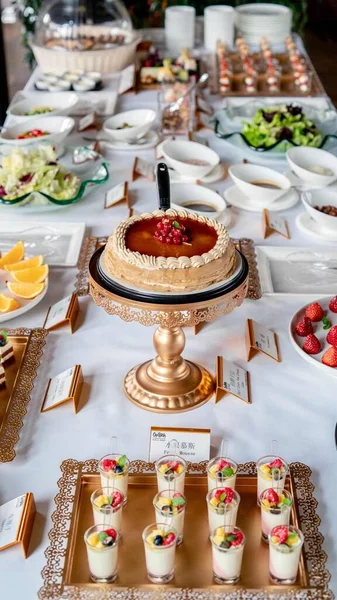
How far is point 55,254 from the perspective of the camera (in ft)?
7.13

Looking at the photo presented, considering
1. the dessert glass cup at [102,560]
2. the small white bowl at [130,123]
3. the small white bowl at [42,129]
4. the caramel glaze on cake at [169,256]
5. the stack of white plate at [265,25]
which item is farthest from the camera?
the stack of white plate at [265,25]

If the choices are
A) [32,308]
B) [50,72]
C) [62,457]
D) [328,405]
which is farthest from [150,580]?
[50,72]

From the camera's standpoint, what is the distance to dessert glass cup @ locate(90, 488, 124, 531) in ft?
3.87

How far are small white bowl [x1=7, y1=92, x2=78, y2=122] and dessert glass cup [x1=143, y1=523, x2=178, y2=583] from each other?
2.25m

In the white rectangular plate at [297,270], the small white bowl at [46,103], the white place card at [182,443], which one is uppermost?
the small white bowl at [46,103]

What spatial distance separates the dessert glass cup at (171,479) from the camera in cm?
125

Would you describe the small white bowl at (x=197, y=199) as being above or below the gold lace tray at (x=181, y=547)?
above

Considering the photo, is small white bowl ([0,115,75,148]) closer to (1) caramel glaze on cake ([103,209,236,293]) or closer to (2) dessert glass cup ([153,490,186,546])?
(1) caramel glaze on cake ([103,209,236,293])

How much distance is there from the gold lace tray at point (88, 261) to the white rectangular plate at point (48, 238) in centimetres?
2

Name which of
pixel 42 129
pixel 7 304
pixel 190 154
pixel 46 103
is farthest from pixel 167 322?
pixel 46 103

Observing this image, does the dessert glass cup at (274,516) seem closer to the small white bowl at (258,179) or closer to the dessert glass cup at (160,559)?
the dessert glass cup at (160,559)

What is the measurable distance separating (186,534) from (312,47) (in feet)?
22.5

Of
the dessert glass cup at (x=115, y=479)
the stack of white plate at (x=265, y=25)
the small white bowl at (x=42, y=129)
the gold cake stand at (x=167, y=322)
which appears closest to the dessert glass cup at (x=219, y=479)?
the dessert glass cup at (x=115, y=479)

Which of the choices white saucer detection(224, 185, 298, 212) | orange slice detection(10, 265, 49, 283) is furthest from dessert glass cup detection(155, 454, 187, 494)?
white saucer detection(224, 185, 298, 212)
